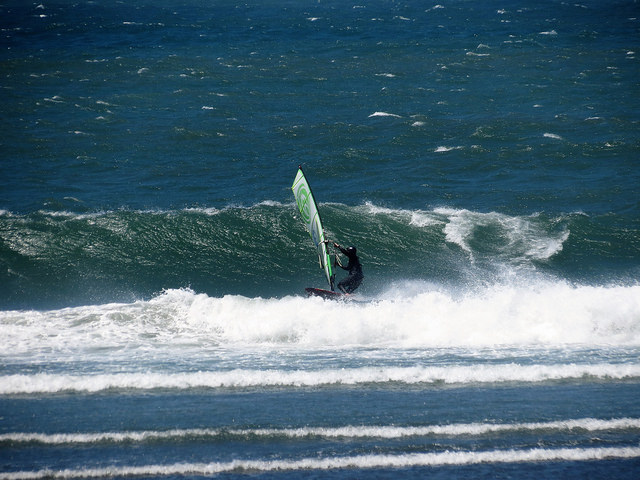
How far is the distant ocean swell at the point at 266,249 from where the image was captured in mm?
17562

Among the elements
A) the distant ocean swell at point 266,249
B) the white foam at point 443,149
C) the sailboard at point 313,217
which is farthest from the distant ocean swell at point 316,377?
the white foam at point 443,149

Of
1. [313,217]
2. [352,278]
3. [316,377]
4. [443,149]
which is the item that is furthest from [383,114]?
[316,377]

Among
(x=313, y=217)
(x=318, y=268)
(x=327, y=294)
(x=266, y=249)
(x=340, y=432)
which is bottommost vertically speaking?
(x=318, y=268)

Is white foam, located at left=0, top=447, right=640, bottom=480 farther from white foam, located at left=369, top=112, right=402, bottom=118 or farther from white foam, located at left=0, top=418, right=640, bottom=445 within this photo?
white foam, located at left=369, top=112, right=402, bottom=118

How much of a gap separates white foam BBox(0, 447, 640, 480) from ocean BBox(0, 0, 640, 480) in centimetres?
3

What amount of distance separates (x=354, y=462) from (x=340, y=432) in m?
0.71

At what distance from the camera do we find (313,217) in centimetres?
1546

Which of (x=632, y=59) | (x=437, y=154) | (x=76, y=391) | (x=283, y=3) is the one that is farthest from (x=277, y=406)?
(x=283, y=3)

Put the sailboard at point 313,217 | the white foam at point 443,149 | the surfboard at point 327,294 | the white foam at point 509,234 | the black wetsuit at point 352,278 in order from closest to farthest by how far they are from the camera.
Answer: the sailboard at point 313,217
the surfboard at point 327,294
the black wetsuit at point 352,278
the white foam at point 509,234
the white foam at point 443,149

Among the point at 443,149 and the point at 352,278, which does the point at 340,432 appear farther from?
the point at 443,149

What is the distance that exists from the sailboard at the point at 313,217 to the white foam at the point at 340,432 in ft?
18.8

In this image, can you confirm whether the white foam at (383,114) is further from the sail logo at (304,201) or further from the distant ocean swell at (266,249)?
the sail logo at (304,201)

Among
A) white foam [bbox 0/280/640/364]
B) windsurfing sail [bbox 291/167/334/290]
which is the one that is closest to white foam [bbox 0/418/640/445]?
white foam [bbox 0/280/640/364]

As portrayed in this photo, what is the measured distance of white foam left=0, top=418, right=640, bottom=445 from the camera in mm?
9453
